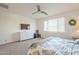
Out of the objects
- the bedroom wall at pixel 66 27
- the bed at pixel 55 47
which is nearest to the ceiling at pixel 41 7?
the bedroom wall at pixel 66 27

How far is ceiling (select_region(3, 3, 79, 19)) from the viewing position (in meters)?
2.14

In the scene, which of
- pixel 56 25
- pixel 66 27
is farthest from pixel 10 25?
pixel 66 27

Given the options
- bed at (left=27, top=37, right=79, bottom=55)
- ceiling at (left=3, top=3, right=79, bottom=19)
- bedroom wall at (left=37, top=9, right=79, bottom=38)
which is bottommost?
bed at (left=27, top=37, right=79, bottom=55)

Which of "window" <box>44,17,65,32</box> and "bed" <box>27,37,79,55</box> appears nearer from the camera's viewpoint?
"bed" <box>27,37,79,55</box>

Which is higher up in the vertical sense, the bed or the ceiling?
the ceiling

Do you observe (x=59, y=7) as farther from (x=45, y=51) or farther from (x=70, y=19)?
(x=45, y=51)

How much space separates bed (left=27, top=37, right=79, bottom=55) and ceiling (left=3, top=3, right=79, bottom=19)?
465 millimetres

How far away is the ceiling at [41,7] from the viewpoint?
7.02ft

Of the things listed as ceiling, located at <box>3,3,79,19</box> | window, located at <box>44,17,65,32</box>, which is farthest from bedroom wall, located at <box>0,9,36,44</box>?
window, located at <box>44,17,65,32</box>

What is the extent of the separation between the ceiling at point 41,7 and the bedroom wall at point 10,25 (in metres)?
0.09

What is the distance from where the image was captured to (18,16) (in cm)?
228

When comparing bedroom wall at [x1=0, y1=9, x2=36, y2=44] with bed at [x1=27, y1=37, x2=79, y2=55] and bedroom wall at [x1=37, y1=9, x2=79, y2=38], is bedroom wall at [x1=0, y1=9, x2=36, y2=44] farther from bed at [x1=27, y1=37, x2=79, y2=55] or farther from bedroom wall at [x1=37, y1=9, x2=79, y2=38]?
bed at [x1=27, y1=37, x2=79, y2=55]

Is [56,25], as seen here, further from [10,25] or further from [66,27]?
[10,25]

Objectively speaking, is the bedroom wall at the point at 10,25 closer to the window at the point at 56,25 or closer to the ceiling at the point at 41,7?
the ceiling at the point at 41,7
